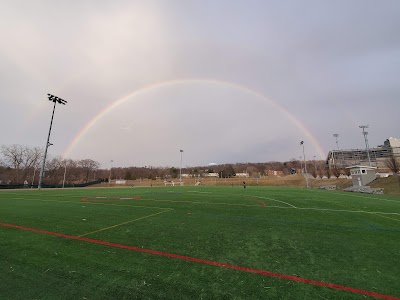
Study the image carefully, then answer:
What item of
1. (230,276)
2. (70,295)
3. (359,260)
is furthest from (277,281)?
(70,295)

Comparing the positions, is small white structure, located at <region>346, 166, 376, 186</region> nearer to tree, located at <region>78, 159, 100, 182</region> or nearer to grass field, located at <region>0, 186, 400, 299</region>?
grass field, located at <region>0, 186, 400, 299</region>

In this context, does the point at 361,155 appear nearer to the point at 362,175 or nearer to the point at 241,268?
the point at 362,175

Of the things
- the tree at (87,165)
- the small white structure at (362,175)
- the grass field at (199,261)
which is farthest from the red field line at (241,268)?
the tree at (87,165)

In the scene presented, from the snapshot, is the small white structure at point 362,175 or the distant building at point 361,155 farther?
the distant building at point 361,155

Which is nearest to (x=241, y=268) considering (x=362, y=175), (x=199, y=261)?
(x=199, y=261)

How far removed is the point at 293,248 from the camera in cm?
626

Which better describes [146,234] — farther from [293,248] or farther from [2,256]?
[293,248]

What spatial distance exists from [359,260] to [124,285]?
5452 millimetres

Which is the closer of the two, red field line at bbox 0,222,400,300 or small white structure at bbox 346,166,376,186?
red field line at bbox 0,222,400,300

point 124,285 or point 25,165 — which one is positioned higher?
point 25,165

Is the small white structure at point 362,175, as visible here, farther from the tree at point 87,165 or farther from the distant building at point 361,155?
the tree at point 87,165

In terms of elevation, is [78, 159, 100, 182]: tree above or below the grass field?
above

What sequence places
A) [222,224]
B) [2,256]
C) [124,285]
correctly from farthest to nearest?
1. [222,224]
2. [2,256]
3. [124,285]

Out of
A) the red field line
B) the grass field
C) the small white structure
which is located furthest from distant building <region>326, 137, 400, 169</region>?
the red field line
